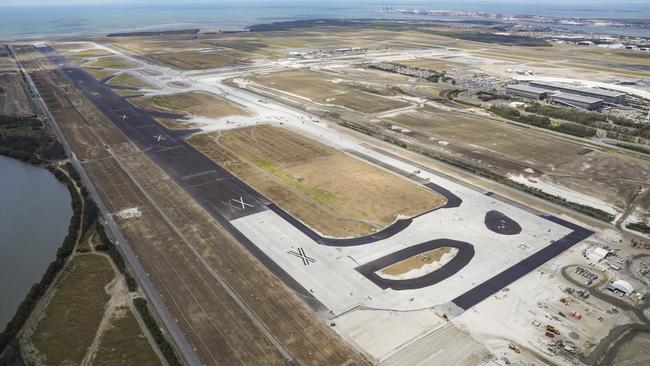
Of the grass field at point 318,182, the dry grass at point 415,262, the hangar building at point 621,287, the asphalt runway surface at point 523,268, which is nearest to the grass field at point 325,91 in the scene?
the grass field at point 318,182

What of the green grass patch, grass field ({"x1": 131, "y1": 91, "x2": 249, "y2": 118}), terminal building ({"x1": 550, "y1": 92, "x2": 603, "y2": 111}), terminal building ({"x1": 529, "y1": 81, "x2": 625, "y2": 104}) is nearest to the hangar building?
the green grass patch

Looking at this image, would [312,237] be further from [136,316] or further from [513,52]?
[513,52]

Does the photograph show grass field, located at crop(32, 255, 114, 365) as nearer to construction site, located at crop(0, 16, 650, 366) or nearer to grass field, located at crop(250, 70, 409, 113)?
construction site, located at crop(0, 16, 650, 366)

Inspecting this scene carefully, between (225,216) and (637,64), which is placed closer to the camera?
(225,216)

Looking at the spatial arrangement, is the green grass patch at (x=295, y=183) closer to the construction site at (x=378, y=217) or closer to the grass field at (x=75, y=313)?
the construction site at (x=378, y=217)

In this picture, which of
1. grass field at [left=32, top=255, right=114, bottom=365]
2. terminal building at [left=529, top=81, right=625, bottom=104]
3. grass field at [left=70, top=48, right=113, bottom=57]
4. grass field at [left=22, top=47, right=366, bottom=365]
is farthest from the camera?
grass field at [left=70, top=48, right=113, bottom=57]

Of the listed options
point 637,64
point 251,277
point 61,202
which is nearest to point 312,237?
point 251,277

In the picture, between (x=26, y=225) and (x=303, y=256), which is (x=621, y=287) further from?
(x=26, y=225)
